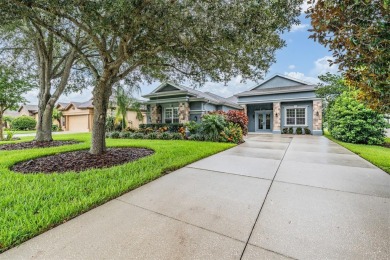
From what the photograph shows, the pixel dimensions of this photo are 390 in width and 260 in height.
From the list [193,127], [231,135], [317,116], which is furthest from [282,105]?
[193,127]

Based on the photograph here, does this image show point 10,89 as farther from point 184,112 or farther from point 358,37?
point 358,37

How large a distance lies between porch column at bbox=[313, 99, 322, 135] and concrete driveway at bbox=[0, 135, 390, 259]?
1388 cm

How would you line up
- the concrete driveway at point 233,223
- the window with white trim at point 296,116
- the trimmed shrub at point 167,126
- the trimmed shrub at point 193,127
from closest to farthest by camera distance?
the concrete driveway at point 233,223, the trimmed shrub at point 193,127, the trimmed shrub at point 167,126, the window with white trim at point 296,116

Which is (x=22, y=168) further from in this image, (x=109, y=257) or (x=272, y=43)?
(x=272, y=43)

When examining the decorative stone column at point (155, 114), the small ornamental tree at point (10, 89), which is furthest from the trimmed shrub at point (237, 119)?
the small ornamental tree at point (10, 89)

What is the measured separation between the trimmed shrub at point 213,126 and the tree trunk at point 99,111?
581 centimetres

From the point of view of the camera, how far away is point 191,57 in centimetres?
604

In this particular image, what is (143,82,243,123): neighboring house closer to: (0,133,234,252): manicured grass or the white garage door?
the white garage door

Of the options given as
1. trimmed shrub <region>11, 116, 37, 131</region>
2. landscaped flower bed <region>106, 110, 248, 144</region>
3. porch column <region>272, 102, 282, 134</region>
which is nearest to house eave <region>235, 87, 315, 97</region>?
porch column <region>272, 102, 282, 134</region>

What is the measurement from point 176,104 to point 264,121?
382 inches

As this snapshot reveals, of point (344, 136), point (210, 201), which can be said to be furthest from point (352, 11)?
point (344, 136)

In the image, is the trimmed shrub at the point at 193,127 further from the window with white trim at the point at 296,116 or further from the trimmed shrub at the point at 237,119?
the window with white trim at the point at 296,116

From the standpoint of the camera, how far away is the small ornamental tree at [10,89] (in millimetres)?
10078

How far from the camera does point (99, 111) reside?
5.77 m
